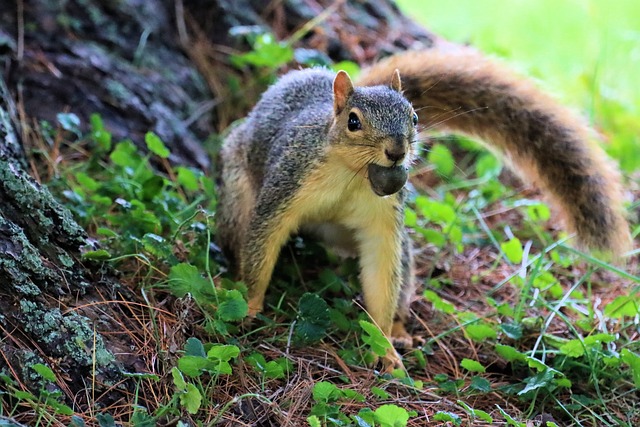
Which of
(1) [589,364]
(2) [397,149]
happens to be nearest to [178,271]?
(2) [397,149]

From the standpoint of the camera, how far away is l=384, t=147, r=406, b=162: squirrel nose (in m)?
2.13

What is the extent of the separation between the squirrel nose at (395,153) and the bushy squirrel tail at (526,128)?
64 cm

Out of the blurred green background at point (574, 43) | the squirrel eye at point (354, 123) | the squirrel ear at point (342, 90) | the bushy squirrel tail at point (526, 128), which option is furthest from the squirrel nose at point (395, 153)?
the blurred green background at point (574, 43)

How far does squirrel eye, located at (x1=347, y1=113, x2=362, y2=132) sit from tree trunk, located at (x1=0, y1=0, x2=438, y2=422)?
0.83 metres

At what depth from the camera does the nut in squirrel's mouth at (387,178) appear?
2.21m

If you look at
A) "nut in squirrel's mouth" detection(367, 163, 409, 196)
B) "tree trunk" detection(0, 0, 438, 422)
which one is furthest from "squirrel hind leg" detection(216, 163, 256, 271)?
"nut in squirrel's mouth" detection(367, 163, 409, 196)

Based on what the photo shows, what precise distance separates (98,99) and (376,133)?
159cm

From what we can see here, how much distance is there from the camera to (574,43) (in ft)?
19.1

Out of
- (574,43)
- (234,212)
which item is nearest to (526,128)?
(234,212)

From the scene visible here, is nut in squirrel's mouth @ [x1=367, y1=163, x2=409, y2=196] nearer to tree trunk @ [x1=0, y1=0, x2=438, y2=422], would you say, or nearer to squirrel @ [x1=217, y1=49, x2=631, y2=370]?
squirrel @ [x1=217, y1=49, x2=631, y2=370]

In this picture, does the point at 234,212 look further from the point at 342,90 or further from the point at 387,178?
the point at 387,178

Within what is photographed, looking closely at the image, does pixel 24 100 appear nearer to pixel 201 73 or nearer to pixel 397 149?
pixel 201 73

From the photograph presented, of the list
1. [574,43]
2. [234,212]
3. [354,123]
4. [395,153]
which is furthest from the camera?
[574,43]

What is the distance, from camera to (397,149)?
6.98ft
